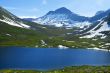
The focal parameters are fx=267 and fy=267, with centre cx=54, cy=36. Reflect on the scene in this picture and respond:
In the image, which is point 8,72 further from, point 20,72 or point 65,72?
point 65,72

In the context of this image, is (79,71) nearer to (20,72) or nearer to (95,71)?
(95,71)

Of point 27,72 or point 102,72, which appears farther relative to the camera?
point 27,72

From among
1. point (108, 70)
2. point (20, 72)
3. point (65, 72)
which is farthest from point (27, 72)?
point (108, 70)

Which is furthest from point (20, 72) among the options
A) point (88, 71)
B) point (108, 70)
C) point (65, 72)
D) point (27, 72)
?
point (108, 70)

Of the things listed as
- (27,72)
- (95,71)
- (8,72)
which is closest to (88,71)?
(95,71)

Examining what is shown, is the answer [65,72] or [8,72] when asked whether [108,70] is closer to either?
[65,72]

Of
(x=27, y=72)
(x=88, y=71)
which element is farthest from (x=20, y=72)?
(x=88, y=71)
